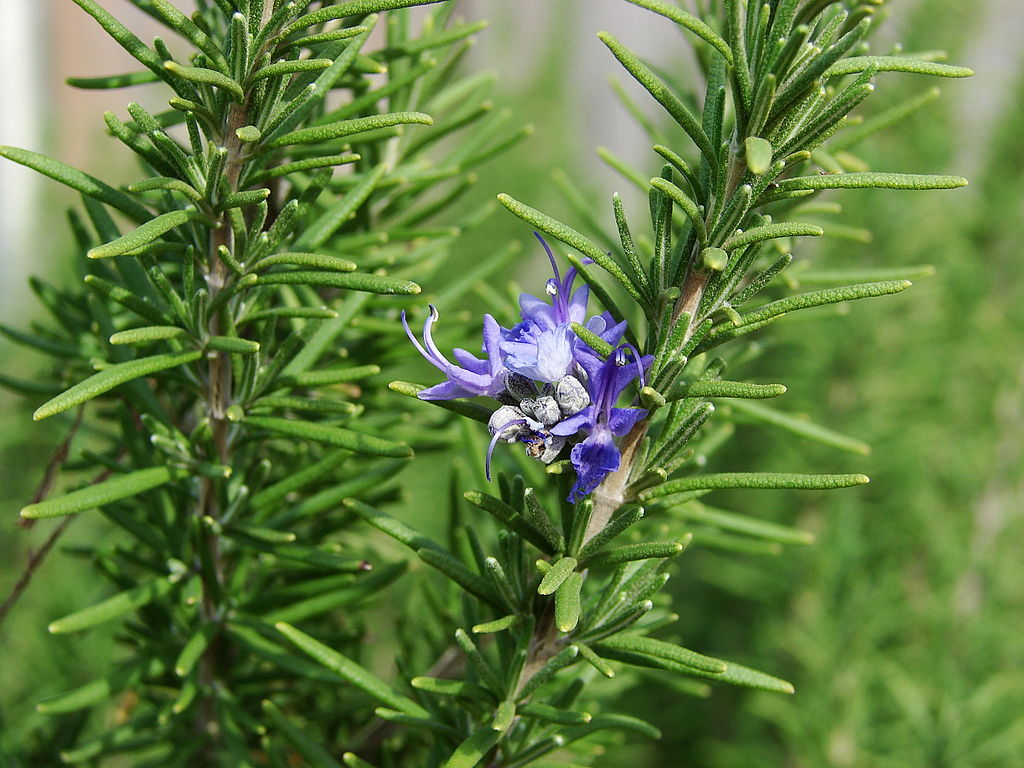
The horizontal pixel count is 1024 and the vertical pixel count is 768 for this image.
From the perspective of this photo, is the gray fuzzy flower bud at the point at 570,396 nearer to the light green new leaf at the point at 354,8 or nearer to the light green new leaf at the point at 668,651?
the light green new leaf at the point at 668,651

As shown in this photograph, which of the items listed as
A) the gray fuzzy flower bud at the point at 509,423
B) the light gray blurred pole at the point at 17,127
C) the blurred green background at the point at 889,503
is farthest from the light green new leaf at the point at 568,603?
the light gray blurred pole at the point at 17,127

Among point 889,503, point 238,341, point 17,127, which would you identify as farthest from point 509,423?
point 17,127

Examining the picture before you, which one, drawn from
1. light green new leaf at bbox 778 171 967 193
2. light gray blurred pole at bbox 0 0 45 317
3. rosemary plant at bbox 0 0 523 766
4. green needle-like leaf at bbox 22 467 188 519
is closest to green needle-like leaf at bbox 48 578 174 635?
rosemary plant at bbox 0 0 523 766

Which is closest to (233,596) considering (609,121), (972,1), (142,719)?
(142,719)

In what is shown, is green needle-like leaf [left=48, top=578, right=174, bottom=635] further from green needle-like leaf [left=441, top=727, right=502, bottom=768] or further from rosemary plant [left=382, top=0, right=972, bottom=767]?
green needle-like leaf [left=441, top=727, right=502, bottom=768]

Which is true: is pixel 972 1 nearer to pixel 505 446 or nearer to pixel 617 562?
pixel 505 446

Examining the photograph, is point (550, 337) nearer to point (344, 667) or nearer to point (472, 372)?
point (472, 372)
